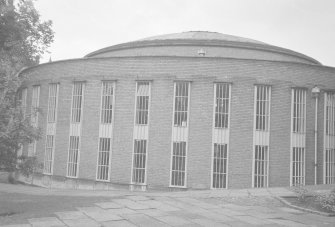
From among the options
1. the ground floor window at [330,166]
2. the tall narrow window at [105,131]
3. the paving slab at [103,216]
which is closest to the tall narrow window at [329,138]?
the ground floor window at [330,166]

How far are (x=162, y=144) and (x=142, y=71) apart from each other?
14.5ft

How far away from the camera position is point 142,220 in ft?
37.6

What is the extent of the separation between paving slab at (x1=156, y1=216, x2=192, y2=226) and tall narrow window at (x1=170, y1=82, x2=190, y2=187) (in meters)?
10.2

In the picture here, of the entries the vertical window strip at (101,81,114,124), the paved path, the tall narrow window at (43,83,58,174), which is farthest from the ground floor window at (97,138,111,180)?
the paved path

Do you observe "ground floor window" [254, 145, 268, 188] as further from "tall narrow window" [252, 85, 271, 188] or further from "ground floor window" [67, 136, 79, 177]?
"ground floor window" [67, 136, 79, 177]

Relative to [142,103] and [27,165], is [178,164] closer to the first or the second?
[142,103]

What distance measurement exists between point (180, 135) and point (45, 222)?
477 inches

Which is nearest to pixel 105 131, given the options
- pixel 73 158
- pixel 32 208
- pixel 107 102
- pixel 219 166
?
pixel 107 102

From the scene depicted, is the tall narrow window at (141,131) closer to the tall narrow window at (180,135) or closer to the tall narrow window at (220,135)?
the tall narrow window at (180,135)

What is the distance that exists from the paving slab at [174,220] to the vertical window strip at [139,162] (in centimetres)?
1072

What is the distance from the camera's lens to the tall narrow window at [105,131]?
922 inches

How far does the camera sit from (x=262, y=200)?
49.9 ft

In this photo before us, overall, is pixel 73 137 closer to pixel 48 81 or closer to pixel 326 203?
pixel 48 81

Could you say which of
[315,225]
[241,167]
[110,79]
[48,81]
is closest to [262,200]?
[315,225]
